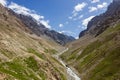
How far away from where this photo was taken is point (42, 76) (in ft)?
282

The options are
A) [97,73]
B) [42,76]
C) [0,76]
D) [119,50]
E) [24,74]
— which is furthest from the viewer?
[119,50]

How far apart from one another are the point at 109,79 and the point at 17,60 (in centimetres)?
3498

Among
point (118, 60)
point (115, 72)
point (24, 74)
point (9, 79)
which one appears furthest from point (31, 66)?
point (118, 60)

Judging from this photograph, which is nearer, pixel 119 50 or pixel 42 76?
pixel 42 76

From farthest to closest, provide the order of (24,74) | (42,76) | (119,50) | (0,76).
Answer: (119,50)
(42,76)
(24,74)
(0,76)

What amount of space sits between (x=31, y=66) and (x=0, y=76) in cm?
2853

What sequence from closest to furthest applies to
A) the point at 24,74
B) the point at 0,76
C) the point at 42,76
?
1. the point at 0,76
2. the point at 24,74
3. the point at 42,76

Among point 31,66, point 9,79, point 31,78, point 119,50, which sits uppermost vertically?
point 119,50

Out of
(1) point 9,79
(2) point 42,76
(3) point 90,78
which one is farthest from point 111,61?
(1) point 9,79

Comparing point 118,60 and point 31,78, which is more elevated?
point 118,60

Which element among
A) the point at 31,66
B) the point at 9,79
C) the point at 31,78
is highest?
the point at 31,66

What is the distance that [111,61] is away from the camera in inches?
4719

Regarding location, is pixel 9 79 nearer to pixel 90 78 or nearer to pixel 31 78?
pixel 31 78

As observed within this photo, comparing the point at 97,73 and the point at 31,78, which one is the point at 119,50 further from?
the point at 31,78
